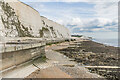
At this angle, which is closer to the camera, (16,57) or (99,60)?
(16,57)

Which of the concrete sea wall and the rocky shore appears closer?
the concrete sea wall

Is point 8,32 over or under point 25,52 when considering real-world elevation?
over

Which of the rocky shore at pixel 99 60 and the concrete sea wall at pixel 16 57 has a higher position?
the concrete sea wall at pixel 16 57

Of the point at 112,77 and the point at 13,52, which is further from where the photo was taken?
the point at 112,77

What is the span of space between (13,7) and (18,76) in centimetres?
1858

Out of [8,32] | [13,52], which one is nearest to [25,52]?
[13,52]

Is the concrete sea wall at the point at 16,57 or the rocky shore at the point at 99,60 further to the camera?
the rocky shore at the point at 99,60

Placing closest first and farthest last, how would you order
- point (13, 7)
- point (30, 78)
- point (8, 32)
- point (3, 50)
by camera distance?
1. point (3, 50)
2. point (30, 78)
3. point (8, 32)
4. point (13, 7)

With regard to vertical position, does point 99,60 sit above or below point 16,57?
below

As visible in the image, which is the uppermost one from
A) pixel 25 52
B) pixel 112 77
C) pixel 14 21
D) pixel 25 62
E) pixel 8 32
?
pixel 14 21

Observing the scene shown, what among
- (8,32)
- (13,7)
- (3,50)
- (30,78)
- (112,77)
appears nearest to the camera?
(3,50)

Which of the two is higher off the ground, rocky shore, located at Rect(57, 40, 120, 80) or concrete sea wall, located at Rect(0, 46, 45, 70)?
concrete sea wall, located at Rect(0, 46, 45, 70)

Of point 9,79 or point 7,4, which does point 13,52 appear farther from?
point 7,4

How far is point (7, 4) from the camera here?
18.9m
